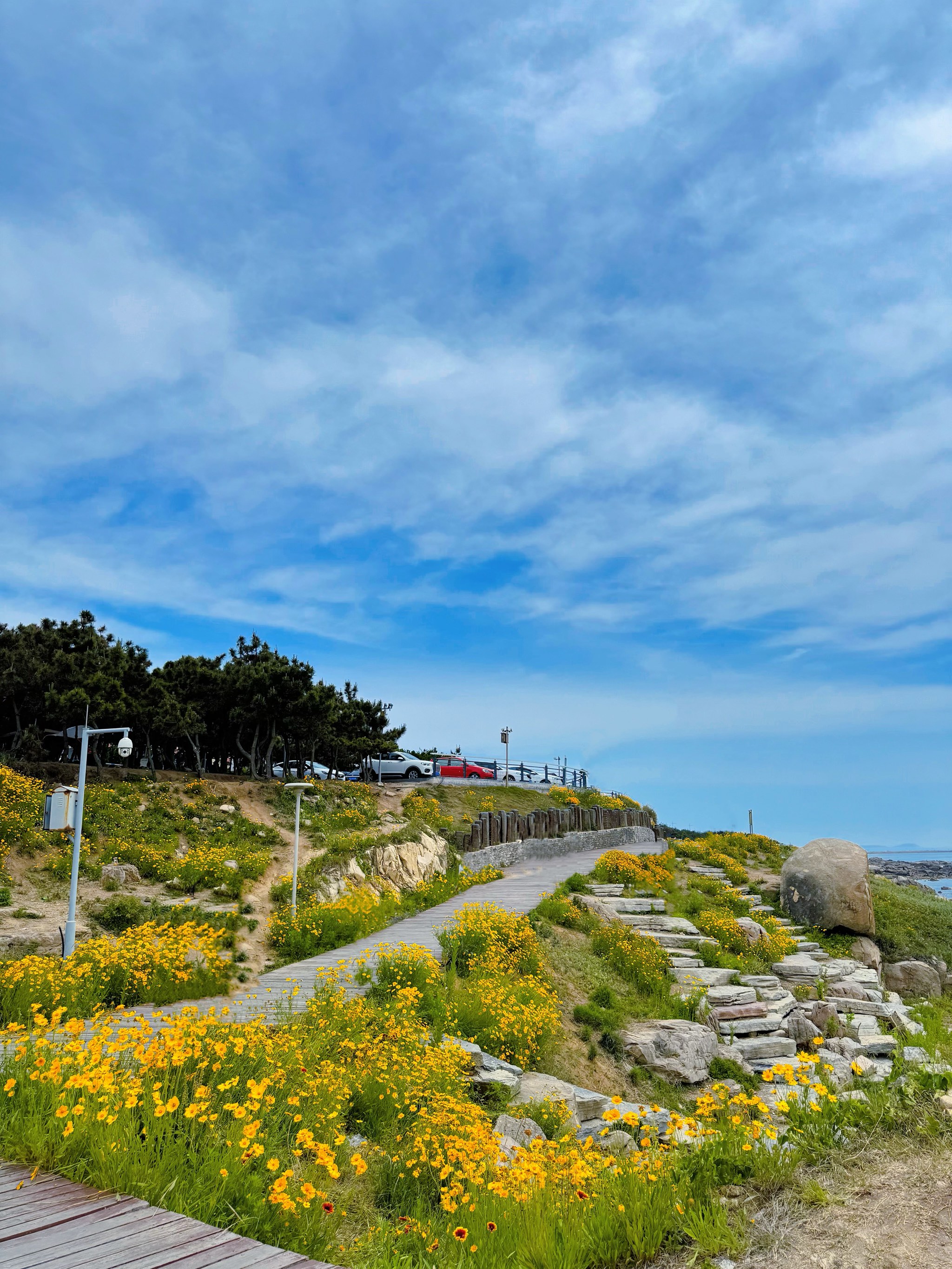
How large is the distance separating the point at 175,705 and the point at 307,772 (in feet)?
34.3

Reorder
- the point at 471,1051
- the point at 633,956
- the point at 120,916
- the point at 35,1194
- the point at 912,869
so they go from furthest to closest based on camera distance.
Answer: the point at 912,869 → the point at 120,916 → the point at 633,956 → the point at 471,1051 → the point at 35,1194

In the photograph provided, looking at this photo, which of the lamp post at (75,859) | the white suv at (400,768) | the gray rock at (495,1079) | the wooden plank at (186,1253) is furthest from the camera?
the white suv at (400,768)

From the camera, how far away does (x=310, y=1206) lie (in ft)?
16.0

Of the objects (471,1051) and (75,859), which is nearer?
(471,1051)

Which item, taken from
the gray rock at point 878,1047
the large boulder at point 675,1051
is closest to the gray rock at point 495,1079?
the large boulder at point 675,1051

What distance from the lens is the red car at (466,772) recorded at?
4100 centimetres

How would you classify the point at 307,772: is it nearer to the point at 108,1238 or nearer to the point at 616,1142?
the point at 616,1142

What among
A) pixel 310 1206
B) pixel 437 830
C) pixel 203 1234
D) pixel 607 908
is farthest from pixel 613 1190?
pixel 437 830

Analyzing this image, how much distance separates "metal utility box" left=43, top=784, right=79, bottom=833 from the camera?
12305 millimetres

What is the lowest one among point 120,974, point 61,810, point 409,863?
point 120,974

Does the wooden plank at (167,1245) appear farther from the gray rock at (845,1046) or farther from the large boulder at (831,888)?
the large boulder at (831,888)

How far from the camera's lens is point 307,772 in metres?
37.5

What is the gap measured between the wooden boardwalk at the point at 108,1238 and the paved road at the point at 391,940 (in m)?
3.90

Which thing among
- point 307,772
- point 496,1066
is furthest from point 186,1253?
point 307,772
